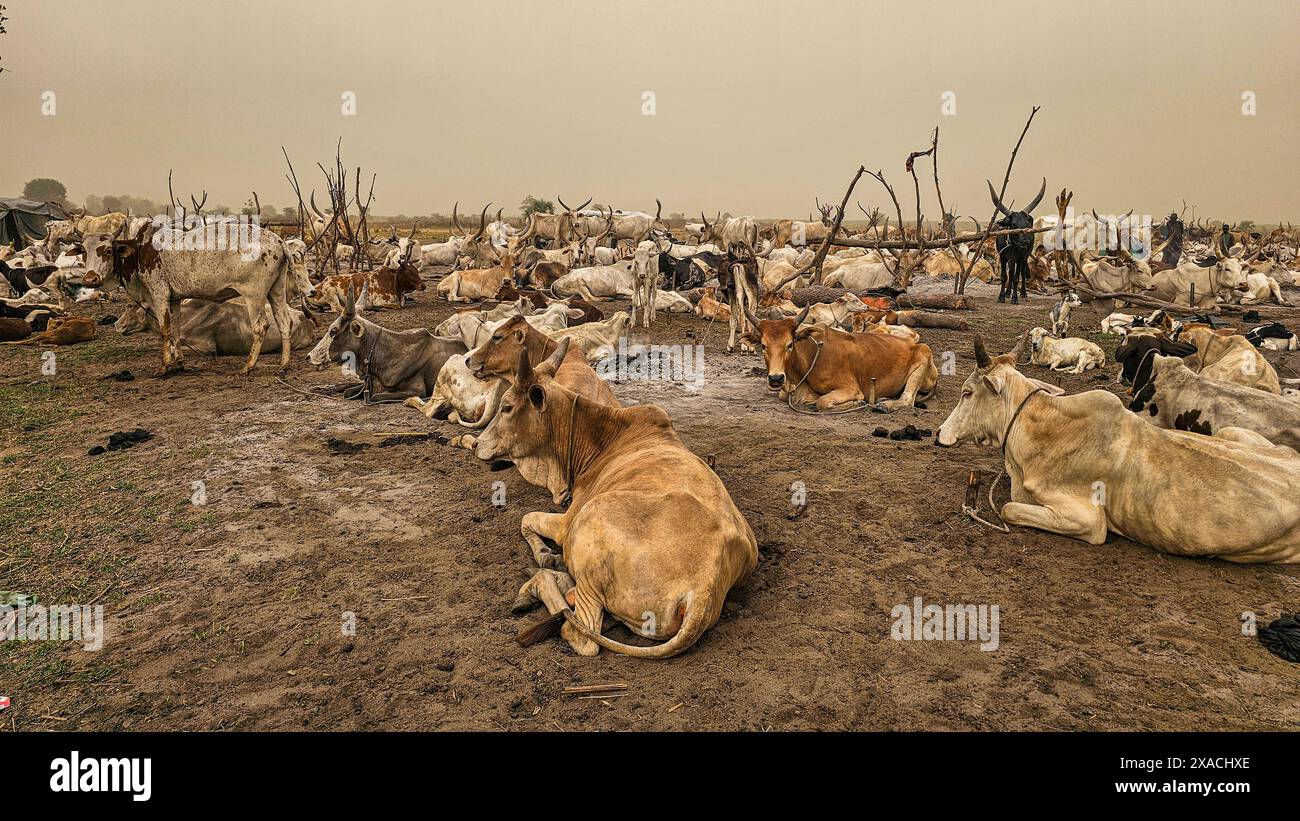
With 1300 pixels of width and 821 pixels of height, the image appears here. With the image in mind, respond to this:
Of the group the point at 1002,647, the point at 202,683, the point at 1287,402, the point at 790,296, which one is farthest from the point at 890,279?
the point at 202,683

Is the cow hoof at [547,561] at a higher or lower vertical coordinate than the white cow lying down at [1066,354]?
lower

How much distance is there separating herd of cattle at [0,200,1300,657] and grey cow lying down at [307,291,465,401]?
3 cm

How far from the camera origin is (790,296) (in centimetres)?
1838

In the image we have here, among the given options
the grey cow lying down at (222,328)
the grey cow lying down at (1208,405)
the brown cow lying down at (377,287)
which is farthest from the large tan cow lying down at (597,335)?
the brown cow lying down at (377,287)

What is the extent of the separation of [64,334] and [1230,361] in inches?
674

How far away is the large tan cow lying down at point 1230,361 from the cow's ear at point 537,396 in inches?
250

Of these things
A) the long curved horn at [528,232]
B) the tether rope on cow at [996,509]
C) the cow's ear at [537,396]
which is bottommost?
the tether rope on cow at [996,509]

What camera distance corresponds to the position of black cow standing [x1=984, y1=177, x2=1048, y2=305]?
59.5 feet

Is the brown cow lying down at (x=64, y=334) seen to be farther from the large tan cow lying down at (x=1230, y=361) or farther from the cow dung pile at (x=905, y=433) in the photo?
the large tan cow lying down at (x=1230, y=361)

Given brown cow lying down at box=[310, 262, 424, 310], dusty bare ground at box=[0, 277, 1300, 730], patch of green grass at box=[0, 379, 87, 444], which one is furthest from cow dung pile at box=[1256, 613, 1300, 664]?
brown cow lying down at box=[310, 262, 424, 310]

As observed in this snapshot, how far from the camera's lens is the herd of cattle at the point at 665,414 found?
392 cm

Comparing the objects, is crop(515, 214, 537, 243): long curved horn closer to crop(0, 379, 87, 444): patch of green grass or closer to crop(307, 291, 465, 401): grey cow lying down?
crop(307, 291, 465, 401): grey cow lying down

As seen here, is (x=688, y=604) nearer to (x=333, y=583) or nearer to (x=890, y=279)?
(x=333, y=583)

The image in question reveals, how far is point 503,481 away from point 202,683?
317 centimetres
